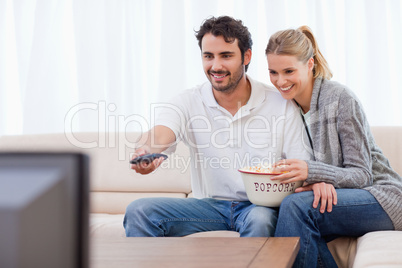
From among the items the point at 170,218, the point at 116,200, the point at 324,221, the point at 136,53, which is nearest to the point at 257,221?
the point at 324,221

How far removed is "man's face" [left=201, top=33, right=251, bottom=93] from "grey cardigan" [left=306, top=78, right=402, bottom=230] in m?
0.36

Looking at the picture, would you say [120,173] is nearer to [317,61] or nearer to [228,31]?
[228,31]

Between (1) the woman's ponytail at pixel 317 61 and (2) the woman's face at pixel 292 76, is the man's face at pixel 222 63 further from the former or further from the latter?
(1) the woman's ponytail at pixel 317 61

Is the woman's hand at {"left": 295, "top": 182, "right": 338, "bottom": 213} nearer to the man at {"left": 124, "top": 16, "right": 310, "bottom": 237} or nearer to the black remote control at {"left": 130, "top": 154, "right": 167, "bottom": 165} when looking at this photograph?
the man at {"left": 124, "top": 16, "right": 310, "bottom": 237}

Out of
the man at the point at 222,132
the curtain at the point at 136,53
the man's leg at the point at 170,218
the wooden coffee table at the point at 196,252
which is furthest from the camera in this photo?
the curtain at the point at 136,53

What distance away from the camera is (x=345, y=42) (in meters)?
3.00

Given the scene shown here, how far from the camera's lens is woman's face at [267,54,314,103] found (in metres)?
1.91

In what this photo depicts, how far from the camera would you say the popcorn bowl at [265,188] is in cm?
170

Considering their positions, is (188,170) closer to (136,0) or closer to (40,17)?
(136,0)

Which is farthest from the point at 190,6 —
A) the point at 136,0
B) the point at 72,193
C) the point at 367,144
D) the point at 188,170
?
the point at 72,193

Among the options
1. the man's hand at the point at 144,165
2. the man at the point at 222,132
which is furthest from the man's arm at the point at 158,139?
the man's hand at the point at 144,165

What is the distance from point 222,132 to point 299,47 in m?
0.47

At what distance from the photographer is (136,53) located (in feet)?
10.9

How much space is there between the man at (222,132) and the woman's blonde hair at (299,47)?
20 centimetres
